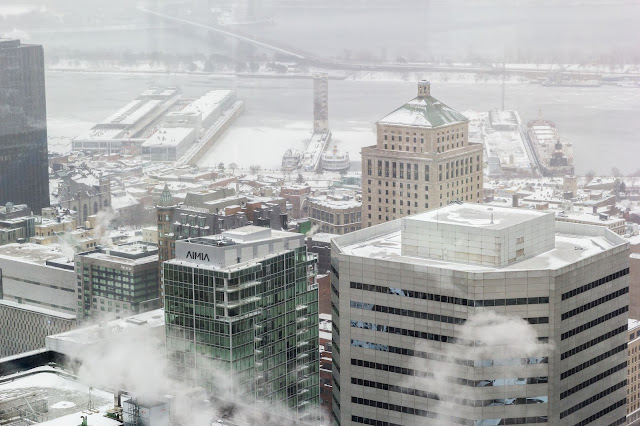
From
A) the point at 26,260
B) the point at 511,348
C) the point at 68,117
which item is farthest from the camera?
the point at 68,117

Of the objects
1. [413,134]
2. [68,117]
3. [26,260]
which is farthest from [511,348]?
[68,117]

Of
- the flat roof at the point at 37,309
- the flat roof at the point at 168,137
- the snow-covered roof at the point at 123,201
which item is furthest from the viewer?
the flat roof at the point at 168,137

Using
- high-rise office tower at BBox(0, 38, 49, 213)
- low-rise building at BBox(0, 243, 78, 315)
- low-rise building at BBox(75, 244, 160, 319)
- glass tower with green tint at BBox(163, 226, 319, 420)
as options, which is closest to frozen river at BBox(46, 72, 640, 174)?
high-rise office tower at BBox(0, 38, 49, 213)

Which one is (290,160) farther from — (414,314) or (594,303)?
(414,314)

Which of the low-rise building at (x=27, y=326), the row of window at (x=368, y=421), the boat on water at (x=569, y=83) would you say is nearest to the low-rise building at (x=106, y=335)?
the row of window at (x=368, y=421)

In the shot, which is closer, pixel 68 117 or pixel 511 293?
pixel 511 293

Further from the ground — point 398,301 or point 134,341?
point 398,301

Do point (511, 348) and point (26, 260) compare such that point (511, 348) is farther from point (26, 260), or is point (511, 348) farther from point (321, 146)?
point (321, 146)

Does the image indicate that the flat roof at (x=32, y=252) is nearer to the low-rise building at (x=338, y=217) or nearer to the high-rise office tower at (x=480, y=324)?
the low-rise building at (x=338, y=217)
